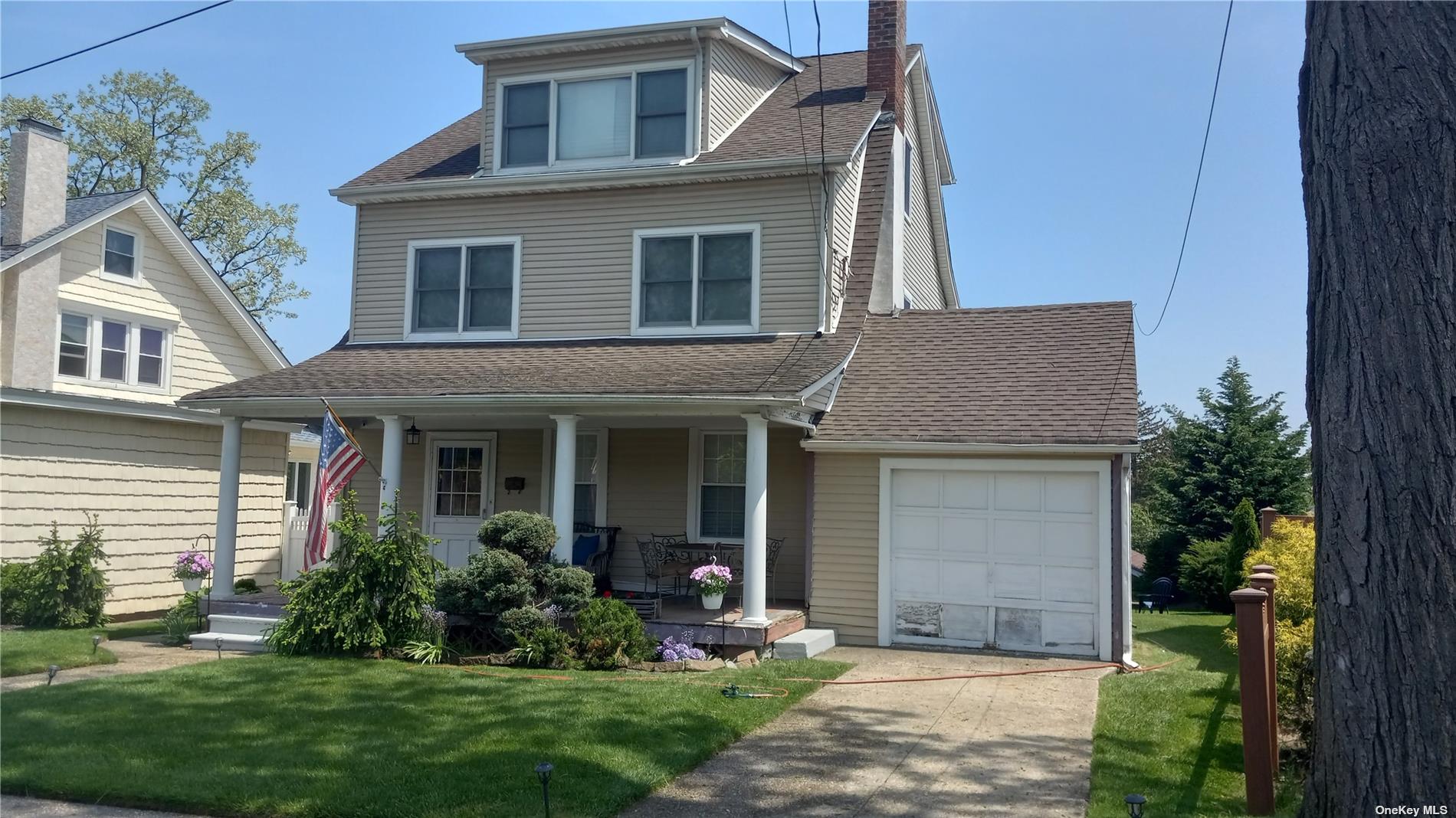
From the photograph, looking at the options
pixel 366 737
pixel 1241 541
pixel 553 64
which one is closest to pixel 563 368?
pixel 553 64

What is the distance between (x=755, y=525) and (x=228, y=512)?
6.95 meters

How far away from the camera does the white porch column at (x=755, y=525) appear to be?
11.3m

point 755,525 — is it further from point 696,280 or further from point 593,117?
point 593,117

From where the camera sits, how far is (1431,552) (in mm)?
4312

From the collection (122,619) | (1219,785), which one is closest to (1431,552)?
(1219,785)

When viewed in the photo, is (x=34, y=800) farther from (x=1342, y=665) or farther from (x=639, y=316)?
(x=639, y=316)

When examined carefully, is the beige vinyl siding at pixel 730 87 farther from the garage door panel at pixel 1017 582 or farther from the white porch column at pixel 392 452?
Answer: the garage door panel at pixel 1017 582

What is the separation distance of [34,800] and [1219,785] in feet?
24.0

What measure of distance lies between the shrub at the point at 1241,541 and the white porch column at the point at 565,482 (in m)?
10.7

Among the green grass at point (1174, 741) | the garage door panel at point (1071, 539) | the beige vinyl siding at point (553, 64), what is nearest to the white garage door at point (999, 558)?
the garage door panel at point (1071, 539)

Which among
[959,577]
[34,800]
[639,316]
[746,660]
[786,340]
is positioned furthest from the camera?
[639,316]

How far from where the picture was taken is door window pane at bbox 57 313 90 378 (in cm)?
1548

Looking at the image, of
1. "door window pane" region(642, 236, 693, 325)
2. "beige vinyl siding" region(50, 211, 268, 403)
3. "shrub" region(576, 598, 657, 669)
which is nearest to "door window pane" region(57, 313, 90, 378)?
"beige vinyl siding" region(50, 211, 268, 403)

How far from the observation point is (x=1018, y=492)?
1199 centimetres
